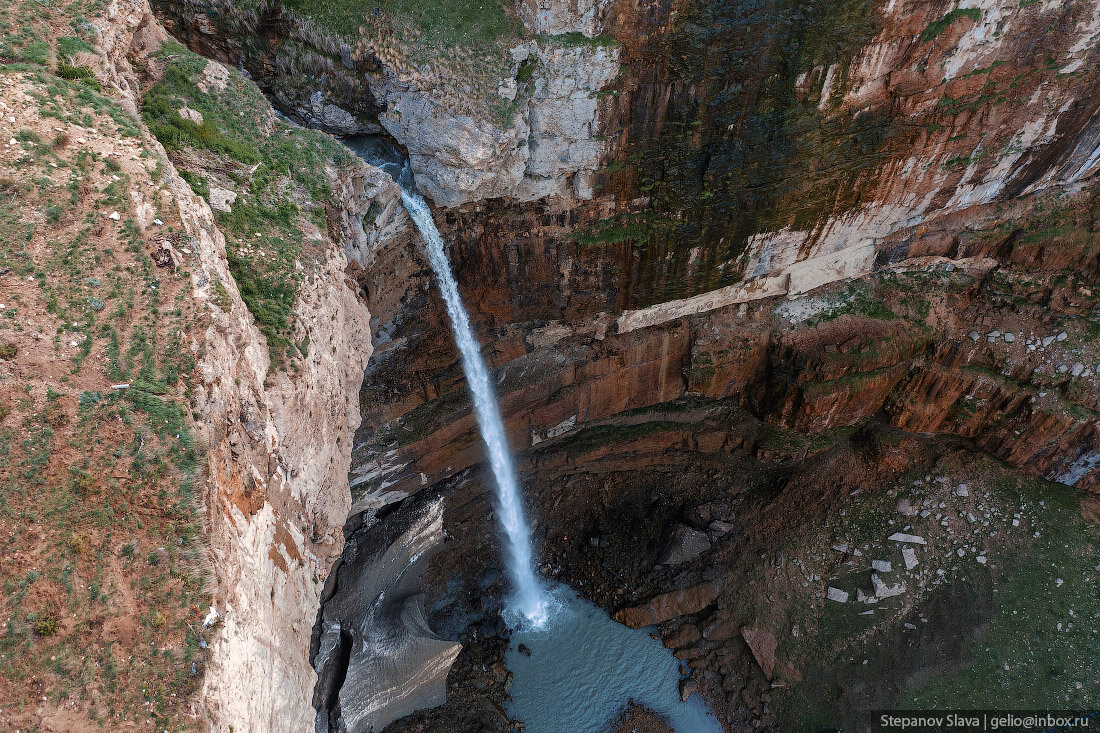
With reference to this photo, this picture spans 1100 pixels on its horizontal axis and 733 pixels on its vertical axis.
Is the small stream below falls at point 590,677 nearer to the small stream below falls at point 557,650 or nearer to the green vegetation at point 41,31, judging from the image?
the small stream below falls at point 557,650

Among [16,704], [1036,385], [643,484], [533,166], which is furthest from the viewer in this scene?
[643,484]

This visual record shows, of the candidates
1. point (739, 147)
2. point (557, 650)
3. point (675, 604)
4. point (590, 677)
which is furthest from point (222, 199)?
point (675, 604)

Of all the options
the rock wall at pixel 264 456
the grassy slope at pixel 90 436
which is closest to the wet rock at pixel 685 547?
the rock wall at pixel 264 456

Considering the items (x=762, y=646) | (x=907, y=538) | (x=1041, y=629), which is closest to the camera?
(x=1041, y=629)

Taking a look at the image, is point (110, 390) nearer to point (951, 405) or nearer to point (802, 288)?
point (802, 288)

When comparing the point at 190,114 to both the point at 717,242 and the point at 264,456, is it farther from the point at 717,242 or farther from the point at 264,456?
the point at 717,242

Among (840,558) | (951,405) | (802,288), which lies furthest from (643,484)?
(951,405)

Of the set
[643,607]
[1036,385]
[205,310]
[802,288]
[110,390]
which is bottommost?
[643,607]
